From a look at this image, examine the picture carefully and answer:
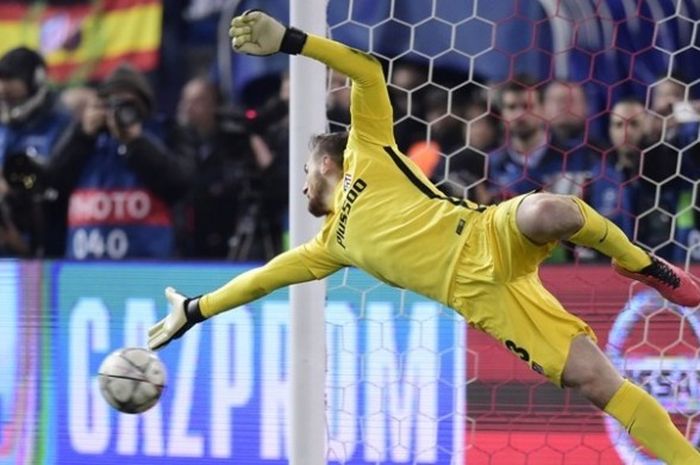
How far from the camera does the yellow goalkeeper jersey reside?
13.4 ft

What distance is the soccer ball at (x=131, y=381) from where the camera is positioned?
439 centimetres

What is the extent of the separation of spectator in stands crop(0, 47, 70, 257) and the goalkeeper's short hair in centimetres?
201

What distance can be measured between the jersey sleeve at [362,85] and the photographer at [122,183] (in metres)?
1.74

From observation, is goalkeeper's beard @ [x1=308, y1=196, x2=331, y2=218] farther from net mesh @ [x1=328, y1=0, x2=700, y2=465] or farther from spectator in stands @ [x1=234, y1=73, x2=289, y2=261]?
spectator in stands @ [x1=234, y1=73, x2=289, y2=261]

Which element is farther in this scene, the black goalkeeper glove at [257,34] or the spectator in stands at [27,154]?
the spectator in stands at [27,154]

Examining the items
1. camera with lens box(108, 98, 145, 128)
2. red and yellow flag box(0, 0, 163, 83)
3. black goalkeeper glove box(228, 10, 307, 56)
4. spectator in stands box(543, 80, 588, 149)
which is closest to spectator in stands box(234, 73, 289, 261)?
camera with lens box(108, 98, 145, 128)

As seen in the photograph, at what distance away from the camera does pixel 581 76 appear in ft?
18.4

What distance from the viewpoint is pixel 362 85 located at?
13.2 feet

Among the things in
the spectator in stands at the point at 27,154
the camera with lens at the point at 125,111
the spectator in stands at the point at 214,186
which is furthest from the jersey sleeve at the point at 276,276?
the spectator in stands at the point at 27,154

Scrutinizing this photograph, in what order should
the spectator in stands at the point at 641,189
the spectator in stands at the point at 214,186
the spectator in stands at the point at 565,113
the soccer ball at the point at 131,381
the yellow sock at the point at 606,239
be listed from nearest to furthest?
the yellow sock at the point at 606,239 < the soccer ball at the point at 131,381 < the spectator in stands at the point at 641,189 < the spectator in stands at the point at 565,113 < the spectator in stands at the point at 214,186

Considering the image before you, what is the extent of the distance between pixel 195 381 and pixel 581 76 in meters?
2.00

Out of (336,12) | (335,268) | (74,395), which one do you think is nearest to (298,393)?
(335,268)

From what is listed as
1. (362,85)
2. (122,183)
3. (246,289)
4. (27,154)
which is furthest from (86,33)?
(362,85)

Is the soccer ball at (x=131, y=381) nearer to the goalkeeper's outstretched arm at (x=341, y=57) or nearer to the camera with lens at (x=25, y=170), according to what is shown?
the goalkeeper's outstretched arm at (x=341, y=57)
